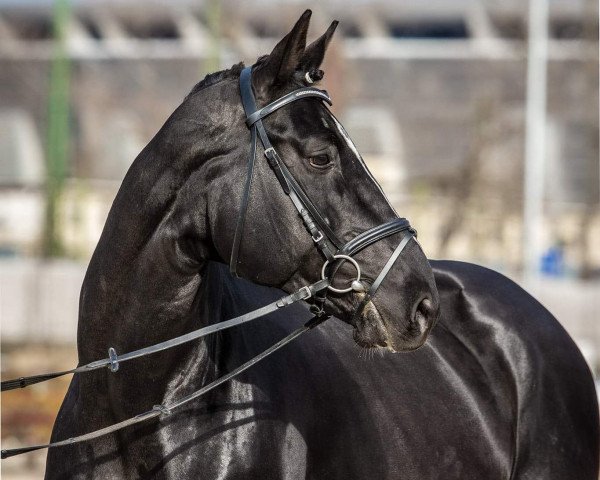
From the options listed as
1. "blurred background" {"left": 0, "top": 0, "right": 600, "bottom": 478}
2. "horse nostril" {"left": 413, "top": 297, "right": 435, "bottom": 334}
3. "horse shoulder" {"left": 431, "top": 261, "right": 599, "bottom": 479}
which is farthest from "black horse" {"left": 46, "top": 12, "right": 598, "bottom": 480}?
"blurred background" {"left": 0, "top": 0, "right": 600, "bottom": 478}

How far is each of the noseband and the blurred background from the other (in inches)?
334

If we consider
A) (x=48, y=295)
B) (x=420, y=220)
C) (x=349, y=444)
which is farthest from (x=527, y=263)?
(x=349, y=444)

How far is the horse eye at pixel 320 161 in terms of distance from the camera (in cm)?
331

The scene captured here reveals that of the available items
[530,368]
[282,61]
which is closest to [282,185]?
[282,61]

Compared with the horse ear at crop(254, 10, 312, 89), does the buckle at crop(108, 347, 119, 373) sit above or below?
below

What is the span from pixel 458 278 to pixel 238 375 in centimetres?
155

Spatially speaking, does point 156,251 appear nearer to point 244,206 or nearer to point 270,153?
point 244,206

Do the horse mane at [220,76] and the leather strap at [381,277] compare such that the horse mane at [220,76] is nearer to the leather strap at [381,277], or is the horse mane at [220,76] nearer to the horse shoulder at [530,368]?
the leather strap at [381,277]

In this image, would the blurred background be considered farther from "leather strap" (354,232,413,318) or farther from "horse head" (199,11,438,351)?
"leather strap" (354,232,413,318)

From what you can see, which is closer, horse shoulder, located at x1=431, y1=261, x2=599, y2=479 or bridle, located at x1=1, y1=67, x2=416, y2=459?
bridle, located at x1=1, y1=67, x2=416, y2=459

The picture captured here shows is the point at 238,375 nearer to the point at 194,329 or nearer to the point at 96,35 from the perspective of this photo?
the point at 194,329

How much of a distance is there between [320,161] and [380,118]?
14.9m

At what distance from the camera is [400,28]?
20.4 m

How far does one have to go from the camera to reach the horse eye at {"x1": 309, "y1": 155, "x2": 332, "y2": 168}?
10.8 feet
